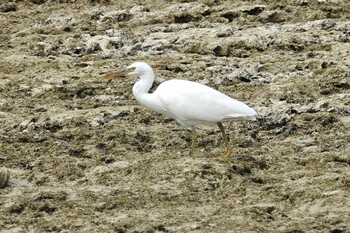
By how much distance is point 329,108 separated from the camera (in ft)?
33.1

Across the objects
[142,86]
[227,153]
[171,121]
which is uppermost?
[142,86]

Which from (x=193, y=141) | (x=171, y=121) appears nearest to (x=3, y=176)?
(x=193, y=141)

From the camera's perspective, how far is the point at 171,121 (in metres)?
10.2

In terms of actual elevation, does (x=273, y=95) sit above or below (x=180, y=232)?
below

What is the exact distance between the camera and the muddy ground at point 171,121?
7.75 m

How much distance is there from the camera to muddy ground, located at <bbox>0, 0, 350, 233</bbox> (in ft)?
25.4

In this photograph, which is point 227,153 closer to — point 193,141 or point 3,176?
point 193,141

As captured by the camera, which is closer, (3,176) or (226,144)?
(3,176)

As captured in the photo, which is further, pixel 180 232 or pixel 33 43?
pixel 33 43

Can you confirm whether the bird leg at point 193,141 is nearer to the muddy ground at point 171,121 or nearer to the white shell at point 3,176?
the muddy ground at point 171,121

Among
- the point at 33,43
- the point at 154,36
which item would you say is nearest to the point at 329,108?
the point at 154,36

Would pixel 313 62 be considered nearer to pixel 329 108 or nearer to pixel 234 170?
pixel 329 108

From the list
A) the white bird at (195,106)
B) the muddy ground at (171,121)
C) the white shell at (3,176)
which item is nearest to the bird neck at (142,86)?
the white bird at (195,106)

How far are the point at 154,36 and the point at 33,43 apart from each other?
1473 millimetres
